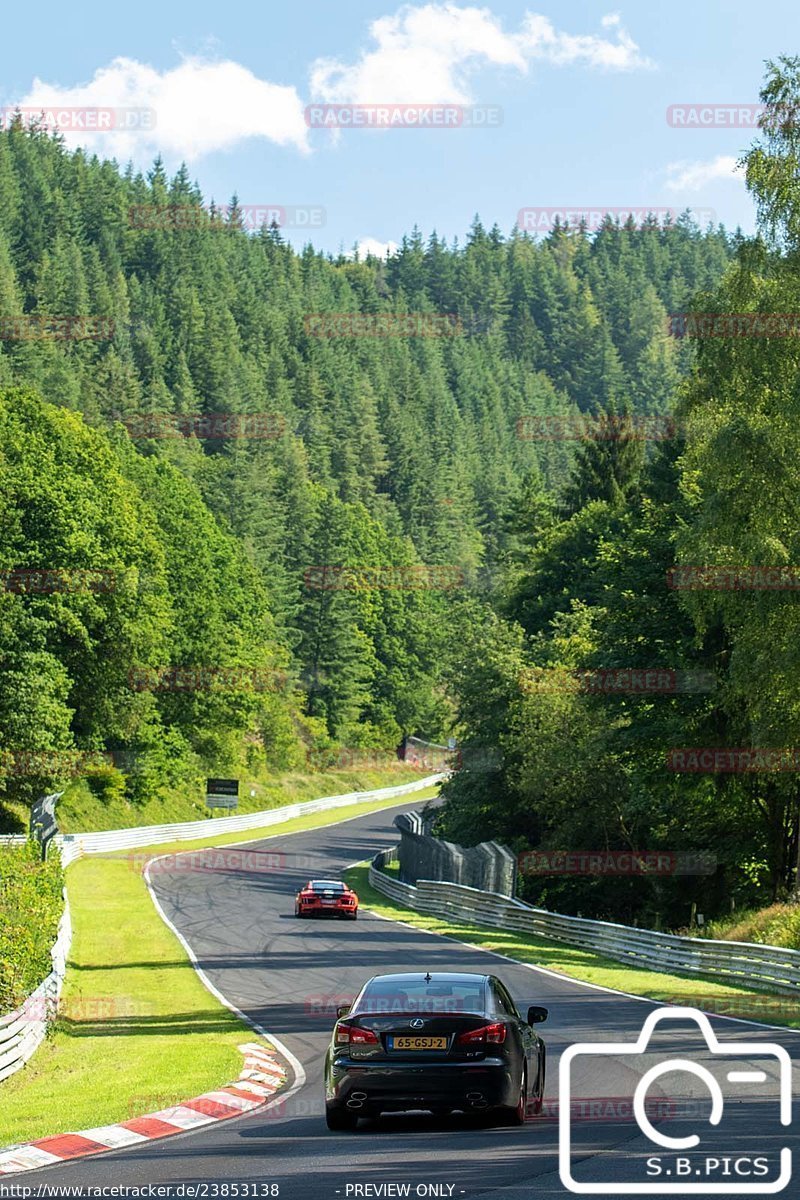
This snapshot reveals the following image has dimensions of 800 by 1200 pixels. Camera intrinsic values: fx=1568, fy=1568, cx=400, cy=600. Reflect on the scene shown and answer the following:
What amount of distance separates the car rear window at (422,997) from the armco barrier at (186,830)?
1526 inches

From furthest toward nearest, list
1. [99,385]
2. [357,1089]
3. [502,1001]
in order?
[99,385] < [502,1001] < [357,1089]

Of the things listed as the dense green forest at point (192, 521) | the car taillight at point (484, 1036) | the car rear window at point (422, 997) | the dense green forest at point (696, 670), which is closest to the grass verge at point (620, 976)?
the dense green forest at point (696, 670)

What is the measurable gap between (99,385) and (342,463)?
39263 mm

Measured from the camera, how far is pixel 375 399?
19238cm

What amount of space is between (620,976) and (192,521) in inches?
2758

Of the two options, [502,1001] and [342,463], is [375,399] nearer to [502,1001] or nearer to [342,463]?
[342,463]

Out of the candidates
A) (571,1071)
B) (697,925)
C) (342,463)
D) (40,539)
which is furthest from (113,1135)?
(342,463)

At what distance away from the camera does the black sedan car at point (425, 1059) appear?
1271 centimetres

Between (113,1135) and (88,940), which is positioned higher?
(113,1135)

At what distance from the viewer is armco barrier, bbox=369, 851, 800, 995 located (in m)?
28.3

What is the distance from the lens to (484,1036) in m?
12.9

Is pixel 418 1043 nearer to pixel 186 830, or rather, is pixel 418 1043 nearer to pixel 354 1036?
pixel 354 1036

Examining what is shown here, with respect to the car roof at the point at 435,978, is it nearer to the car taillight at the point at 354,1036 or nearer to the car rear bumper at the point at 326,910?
the car taillight at the point at 354,1036

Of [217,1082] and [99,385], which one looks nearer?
[217,1082]
